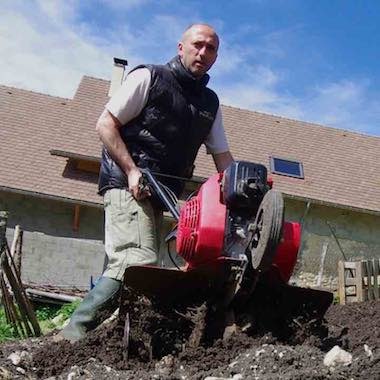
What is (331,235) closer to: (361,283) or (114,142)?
(361,283)

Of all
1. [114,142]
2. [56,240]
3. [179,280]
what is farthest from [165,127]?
[56,240]

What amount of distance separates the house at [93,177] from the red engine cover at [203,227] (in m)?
9.41

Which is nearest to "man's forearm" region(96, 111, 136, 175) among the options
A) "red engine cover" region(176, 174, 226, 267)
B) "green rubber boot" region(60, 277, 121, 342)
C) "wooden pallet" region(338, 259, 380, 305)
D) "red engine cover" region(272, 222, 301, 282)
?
"red engine cover" region(176, 174, 226, 267)

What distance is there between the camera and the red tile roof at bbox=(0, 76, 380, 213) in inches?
627

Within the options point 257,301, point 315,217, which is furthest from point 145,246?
point 315,217

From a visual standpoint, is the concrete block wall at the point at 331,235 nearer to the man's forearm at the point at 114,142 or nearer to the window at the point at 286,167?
the window at the point at 286,167

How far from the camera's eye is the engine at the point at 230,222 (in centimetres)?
325

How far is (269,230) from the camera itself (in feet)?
9.82

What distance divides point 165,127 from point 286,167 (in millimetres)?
14308

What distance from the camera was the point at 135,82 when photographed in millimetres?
3775

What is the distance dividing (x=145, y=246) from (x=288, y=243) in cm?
76

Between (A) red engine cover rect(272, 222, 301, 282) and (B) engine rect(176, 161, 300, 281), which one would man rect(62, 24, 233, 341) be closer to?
(B) engine rect(176, 161, 300, 281)

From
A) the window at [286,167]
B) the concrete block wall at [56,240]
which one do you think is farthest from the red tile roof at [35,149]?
the window at [286,167]

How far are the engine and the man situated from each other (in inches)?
15.6
